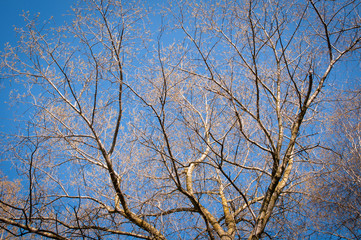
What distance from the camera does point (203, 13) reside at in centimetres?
385

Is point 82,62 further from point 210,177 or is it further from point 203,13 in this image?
point 210,177

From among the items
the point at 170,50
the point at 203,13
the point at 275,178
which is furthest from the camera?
the point at 203,13

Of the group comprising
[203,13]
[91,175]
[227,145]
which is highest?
[203,13]

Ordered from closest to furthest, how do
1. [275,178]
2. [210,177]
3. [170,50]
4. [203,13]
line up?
[275,178] → [170,50] → [203,13] → [210,177]

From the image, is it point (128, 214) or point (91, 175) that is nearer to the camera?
point (128, 214)

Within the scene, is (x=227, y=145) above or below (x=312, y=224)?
above

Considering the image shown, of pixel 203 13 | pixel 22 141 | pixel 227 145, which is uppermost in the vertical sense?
pixel 203 13

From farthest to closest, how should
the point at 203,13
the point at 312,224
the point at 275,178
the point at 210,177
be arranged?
the point at 210,177 < the point at 312,224 < the point at 203,13 < the point at 275,178

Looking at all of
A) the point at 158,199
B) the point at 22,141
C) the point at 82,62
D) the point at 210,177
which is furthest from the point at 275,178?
the point at 22,141

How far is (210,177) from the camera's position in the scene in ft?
18.0

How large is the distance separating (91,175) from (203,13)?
3608mm

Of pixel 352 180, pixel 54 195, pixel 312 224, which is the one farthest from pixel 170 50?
pixel 352 180

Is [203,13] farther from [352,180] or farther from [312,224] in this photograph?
[352,180]

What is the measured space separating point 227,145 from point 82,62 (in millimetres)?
3056
